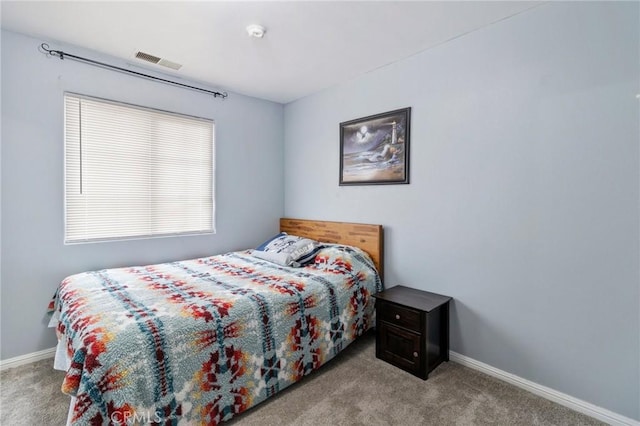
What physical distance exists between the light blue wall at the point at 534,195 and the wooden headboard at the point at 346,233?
0.35ft

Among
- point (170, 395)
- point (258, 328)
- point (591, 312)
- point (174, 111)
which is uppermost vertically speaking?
point (174, 111)

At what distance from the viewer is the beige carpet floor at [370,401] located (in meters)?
1.74

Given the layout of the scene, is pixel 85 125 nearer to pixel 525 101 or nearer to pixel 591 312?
pixel 525 101

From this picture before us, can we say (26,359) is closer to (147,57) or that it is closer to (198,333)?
(198,333)

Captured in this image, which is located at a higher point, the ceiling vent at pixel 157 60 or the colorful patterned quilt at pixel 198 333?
the ceiling vent at pixel 157 60

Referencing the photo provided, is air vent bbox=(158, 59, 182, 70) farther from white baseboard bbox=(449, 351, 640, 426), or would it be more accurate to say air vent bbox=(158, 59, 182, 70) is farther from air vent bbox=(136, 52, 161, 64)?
white baseboard bbox=(449, 351, 640, 426)

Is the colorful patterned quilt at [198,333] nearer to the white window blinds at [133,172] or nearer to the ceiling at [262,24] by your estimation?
the white window blinds at [133,172]

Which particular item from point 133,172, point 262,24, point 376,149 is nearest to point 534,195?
point 376,149

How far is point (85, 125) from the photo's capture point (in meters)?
2.56

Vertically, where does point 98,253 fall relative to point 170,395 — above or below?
above

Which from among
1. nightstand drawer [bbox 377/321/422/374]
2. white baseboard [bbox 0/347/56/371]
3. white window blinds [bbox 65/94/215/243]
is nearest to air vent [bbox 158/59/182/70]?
white window blinds [bbox 65/94/215/243]

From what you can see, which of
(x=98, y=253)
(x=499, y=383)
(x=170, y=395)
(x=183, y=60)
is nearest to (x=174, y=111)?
(x=183, y=60)

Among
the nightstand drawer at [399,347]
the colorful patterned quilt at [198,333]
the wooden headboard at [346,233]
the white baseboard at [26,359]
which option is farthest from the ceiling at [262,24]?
the white baseboard at [26,359]

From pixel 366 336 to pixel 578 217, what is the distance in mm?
1889
